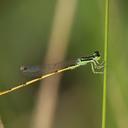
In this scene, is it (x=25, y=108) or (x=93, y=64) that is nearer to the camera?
(x=93, y=64)

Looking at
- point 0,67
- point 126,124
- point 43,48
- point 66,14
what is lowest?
point 126,124

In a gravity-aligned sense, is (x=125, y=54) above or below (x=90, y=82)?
above

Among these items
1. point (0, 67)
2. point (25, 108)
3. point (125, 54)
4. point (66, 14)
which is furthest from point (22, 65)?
point (125, 54)

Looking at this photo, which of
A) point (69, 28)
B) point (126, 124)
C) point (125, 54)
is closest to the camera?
point (126, 124)

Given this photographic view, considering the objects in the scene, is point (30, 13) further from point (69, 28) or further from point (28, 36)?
point (69, 28)

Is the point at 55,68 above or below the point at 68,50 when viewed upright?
below

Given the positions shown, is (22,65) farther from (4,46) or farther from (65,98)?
(65,98)

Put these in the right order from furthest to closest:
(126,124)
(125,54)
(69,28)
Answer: (69,28), (125,54), (126,124)

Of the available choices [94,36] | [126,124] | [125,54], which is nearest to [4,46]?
[94,36]
